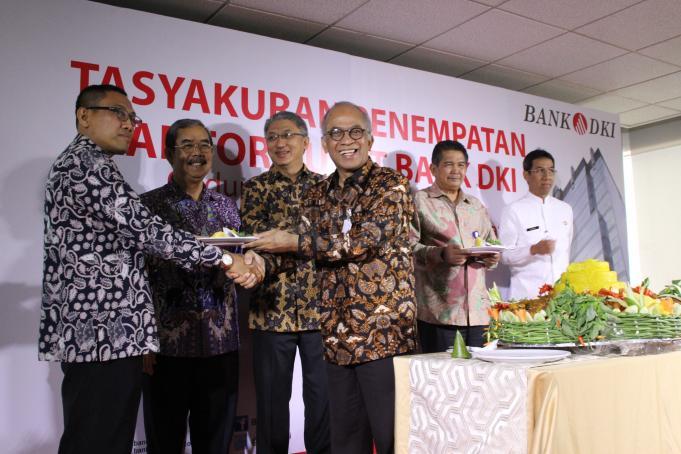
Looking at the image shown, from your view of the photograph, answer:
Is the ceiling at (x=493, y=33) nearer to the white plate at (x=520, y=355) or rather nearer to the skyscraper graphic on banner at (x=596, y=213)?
the skyscraper graphic on banner at (x=596, y=213)

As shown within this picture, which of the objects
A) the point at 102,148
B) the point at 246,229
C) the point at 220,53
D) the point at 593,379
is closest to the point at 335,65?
the point at 220,53

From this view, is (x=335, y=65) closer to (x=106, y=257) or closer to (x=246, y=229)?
(x=246, y=229)

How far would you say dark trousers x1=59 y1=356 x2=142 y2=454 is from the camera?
6.98 feet

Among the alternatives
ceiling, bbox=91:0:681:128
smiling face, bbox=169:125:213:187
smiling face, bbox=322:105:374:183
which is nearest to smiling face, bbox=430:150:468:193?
ceiling, bbox=91:0:681:128

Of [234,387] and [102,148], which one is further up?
[102,148]

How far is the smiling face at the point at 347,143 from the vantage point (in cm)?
244

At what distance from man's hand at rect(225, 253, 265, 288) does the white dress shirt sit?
2737 mm

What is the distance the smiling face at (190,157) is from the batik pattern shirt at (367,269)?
1189 mm

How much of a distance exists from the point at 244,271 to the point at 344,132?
2.44ft

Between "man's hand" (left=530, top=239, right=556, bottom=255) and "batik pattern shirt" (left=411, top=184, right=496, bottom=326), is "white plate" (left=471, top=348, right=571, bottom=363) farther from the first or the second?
"man's hand" (left=530, top=239, right=556, bottom=255)

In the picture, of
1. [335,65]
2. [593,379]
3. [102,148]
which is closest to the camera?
[593,379]

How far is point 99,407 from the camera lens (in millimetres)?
2156

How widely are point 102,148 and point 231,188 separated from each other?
1.55 metres

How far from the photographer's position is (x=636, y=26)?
491 centimetres
